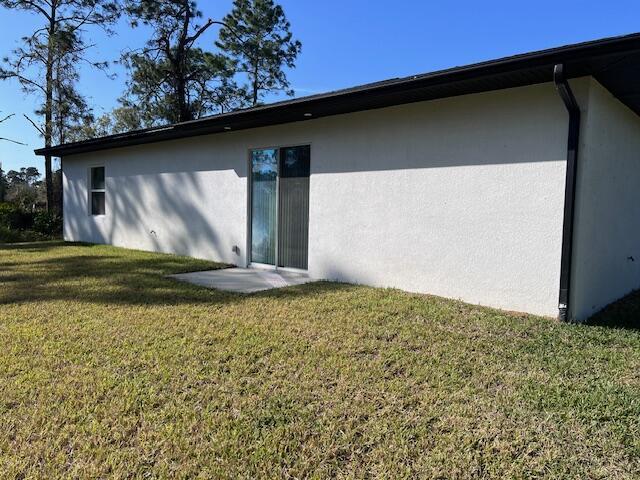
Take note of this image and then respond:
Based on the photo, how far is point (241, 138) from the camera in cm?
831

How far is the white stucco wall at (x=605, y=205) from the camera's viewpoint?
479cm

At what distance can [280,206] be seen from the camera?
25.5 feet

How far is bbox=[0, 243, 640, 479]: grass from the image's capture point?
7.30 ft

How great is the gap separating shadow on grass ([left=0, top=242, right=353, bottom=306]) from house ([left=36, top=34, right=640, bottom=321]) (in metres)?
1.11

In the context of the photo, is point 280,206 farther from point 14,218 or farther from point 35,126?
point 35,126

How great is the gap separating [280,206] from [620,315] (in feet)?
17.3

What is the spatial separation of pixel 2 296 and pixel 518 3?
10.4 metres

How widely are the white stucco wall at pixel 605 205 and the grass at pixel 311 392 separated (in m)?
0.90

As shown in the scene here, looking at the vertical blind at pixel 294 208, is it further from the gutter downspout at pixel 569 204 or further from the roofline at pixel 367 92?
the gutter downspout at pixel 569 204

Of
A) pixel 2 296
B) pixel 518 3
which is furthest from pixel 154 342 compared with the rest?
pixel 518 3

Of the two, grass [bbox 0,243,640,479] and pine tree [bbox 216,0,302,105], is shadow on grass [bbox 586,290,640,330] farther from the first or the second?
pine tree [bbox 216,0,302,105]

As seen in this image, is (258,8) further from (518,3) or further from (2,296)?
(2,296)

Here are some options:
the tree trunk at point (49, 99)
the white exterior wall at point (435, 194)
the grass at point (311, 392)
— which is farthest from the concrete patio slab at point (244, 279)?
the tree trunk at point (49, 99)

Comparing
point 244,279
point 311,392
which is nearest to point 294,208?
point 244,279
